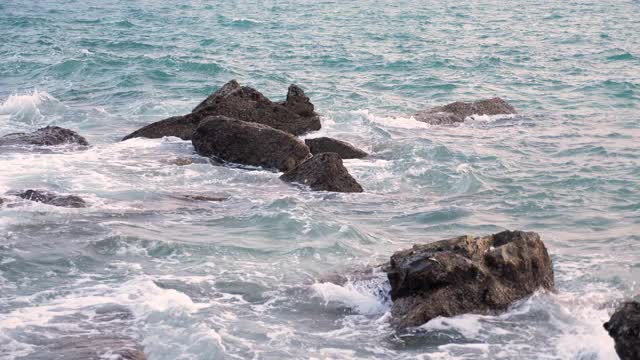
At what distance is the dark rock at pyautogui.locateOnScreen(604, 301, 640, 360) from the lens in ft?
26.5

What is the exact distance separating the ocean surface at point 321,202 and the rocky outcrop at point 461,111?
0.52 meters

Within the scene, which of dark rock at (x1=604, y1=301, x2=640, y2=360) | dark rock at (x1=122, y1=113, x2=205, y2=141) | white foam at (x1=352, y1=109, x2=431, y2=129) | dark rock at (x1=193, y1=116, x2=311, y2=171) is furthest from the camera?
white foam at (x1=352, y1=109, x2=431, y2=129)

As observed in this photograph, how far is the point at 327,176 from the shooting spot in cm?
1522

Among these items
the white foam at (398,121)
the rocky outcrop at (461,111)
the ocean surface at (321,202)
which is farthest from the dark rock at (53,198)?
the rocky outcrop at (461,111)

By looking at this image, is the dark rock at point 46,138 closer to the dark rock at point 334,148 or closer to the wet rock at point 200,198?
the wet rock at point 200,198

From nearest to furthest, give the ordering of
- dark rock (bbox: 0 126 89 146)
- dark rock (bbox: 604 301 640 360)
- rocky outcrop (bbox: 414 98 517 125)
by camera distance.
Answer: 1. dark rock (bbox: 604 301 640 360)
2. dark rock (bbox: 0 126 89 146)
3. rocky outcrop (bbox: 414 98 517 125)

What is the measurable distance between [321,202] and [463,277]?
5044mm

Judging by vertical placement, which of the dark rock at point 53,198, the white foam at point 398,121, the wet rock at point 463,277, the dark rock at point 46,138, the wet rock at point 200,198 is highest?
the wet rock at point 463,277

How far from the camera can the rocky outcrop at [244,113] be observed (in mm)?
18406

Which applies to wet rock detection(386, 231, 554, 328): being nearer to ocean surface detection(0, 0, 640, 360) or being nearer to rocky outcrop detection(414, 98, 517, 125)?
ocean surface detection(0, 0, 640, 360)

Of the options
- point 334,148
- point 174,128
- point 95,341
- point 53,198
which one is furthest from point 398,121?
point 95,341

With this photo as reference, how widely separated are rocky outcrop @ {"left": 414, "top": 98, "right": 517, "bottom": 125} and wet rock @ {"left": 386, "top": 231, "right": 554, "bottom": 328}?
1121cm

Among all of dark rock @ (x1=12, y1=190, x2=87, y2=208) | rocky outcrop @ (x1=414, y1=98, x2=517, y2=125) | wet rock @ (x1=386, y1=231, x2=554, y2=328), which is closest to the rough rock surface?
wet rock @ (x1=386, y1=231, x2=554, y2=328)

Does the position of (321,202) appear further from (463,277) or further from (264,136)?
(463,277)
